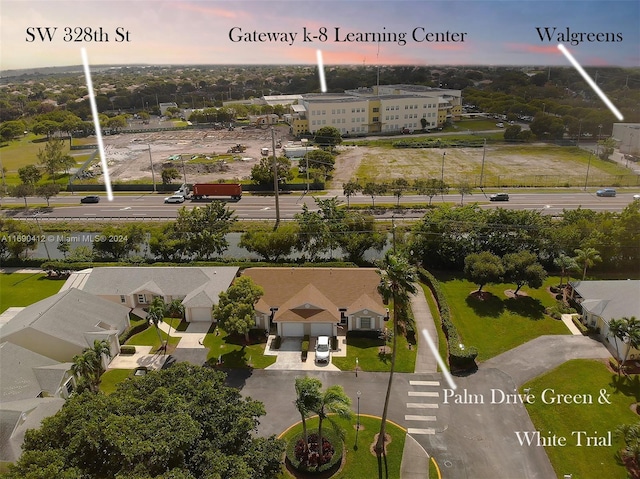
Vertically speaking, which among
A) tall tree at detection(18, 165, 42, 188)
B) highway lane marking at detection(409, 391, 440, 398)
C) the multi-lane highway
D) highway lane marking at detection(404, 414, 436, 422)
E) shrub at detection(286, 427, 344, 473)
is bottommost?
highway lane marking at detection(404, 414, 436, 422)

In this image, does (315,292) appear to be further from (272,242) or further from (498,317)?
(498,317)

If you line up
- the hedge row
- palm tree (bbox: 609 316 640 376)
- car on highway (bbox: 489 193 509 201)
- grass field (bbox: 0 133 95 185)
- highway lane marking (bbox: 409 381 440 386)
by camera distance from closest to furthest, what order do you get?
palm tree (bbox: 609 316 640 376) < highway lane marking (bbox: 409 381 440 386) < the hedge row < car on highway (bbox: 489 193 509 201) < grass field (bbox: 0 133 95 185)

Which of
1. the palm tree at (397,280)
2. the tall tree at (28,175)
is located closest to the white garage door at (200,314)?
the palm tree at (397,280)

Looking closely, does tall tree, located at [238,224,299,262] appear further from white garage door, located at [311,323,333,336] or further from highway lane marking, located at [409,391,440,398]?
highway lane marking, located at [409,391,440,398]

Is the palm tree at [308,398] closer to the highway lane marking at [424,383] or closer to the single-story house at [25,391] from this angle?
the highway lane marking at [424,383]

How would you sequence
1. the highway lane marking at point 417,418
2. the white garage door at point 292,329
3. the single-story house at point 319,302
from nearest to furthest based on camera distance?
the highway lane marking at point 417,418
the single-story house at point 319,302
the white garage door at point 292,329

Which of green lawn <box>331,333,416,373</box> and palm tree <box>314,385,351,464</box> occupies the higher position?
palm tree <box>314,385,351,464</box>

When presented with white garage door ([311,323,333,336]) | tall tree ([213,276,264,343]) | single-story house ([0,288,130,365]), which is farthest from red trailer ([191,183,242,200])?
white garage door ([311,323,333,336])
